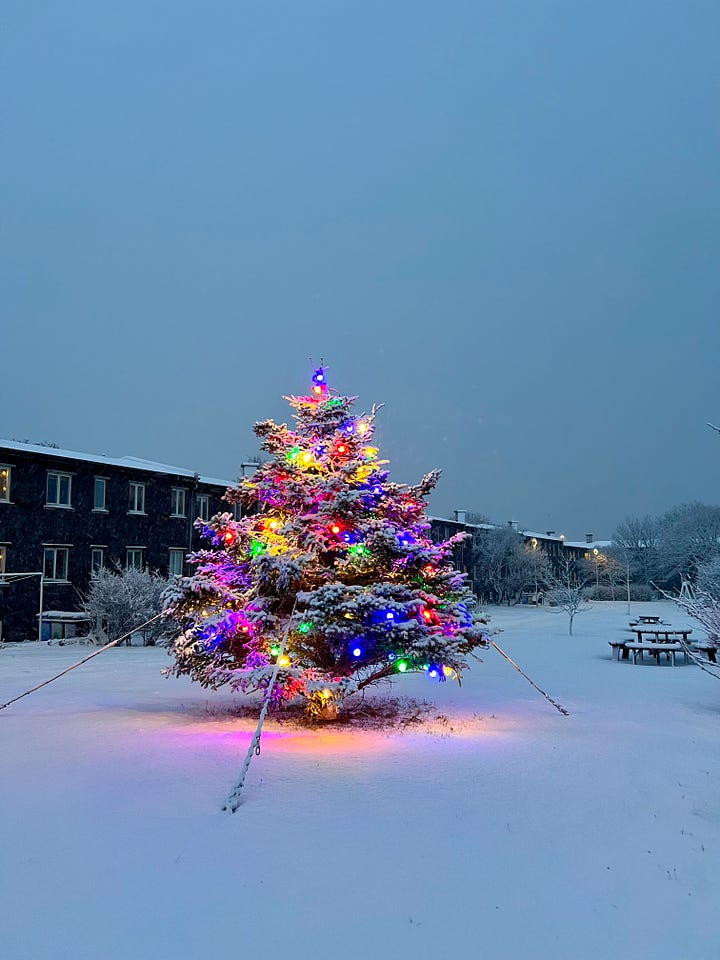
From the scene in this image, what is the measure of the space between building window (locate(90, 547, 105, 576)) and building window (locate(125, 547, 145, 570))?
1.31 meters

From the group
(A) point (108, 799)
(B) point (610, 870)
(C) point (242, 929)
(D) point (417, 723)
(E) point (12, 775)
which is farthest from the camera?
(D) point (417, 723)

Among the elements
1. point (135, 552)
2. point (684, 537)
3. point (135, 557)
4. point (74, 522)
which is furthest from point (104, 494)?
point (684, 537)

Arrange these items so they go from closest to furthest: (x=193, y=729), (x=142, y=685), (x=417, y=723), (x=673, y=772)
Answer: (x=673, y=772), (x=193, y=729), (x=417, y=723), (x=142, y=685)

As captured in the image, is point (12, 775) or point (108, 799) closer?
point (108, 799)

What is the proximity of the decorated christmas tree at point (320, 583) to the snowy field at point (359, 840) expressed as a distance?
3.80 feet

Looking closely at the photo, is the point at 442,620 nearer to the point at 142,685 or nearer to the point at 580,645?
the point at 142,685

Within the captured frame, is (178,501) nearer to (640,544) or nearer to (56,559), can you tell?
(56,559)

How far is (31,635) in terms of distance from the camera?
102 feet

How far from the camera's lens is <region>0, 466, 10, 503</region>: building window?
99.9ft

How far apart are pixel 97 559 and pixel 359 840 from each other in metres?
30.0

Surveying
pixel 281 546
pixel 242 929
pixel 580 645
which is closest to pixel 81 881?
pixel 242 929

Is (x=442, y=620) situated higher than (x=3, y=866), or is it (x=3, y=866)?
(x=442, y=620)

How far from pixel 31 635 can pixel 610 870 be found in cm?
2955

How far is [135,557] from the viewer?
3612 cm
